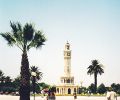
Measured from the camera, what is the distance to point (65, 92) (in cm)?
13712

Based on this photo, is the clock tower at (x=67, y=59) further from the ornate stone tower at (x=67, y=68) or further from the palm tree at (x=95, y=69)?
the palm tree at (x=95, y=69)

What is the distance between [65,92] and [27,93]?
360ft

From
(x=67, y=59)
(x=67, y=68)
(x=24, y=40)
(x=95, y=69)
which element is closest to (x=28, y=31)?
(x=24, y=40)

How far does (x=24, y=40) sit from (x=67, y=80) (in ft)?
356

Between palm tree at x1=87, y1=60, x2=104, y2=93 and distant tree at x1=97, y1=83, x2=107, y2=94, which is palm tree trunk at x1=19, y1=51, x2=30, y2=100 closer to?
palm tree at x1=87, y1=60, x2=104, y2=93

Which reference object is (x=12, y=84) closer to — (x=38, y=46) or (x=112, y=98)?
(x=38, y=46)

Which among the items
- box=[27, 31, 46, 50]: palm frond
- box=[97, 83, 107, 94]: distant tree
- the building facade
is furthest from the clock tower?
box=[27, 31, 46, 50]: palm frond

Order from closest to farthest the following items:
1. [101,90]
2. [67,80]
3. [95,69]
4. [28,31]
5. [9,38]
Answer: [28,31] → [9,38] → [95,69] → [101,90] → [67,80]

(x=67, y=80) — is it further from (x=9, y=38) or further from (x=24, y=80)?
(x=24, y=80)

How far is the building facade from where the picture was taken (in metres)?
136

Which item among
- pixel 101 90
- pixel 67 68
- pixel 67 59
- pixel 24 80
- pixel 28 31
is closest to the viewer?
pixel 24 80

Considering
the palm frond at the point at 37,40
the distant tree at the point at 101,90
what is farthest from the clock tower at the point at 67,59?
the palm frond at the point at 37,40

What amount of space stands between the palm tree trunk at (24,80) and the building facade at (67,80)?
348ft

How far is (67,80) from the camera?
138 m
